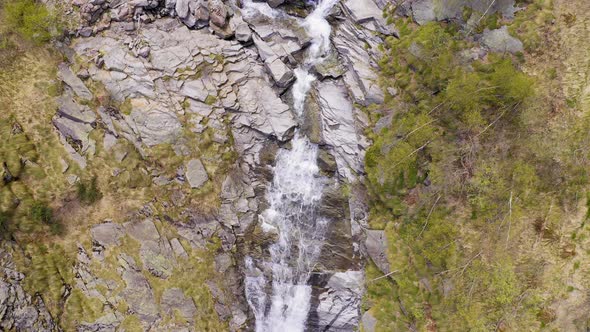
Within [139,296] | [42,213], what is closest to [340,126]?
[139,296]

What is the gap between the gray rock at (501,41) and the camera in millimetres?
19234

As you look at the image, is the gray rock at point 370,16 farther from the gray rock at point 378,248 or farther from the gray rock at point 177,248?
the gray rock at point 177,248

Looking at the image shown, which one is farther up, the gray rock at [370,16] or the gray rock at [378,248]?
the gray rock at [370,16]

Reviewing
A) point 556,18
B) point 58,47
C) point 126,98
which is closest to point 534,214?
point 556,18

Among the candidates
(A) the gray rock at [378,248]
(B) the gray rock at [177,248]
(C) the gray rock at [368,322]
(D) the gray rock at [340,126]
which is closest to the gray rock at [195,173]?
(B) the gray rock at [177,248]

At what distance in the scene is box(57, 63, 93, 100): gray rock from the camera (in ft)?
73.3

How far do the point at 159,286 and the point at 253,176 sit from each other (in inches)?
359

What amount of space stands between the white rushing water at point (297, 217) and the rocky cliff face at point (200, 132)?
0.56 meters

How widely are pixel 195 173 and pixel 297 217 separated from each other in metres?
7.01

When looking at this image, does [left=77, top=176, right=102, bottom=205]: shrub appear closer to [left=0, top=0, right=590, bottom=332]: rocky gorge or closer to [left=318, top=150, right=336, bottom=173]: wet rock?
[left=0, top=0, right=590, bottom=332]: rocky gorge

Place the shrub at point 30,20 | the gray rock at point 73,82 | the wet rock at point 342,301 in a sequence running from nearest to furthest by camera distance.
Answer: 1. the shrub at point 30,20
2. the gray rock at point 73,82
3. the wet rock at point 342,301

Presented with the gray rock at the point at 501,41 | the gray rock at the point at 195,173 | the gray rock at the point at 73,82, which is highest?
the gray rock at the point at 501,41

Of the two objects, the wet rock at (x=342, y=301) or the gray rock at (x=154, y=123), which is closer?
the gray rock at (x=154, y=123)

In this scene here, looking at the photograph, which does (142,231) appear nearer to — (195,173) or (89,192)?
(89,192)
